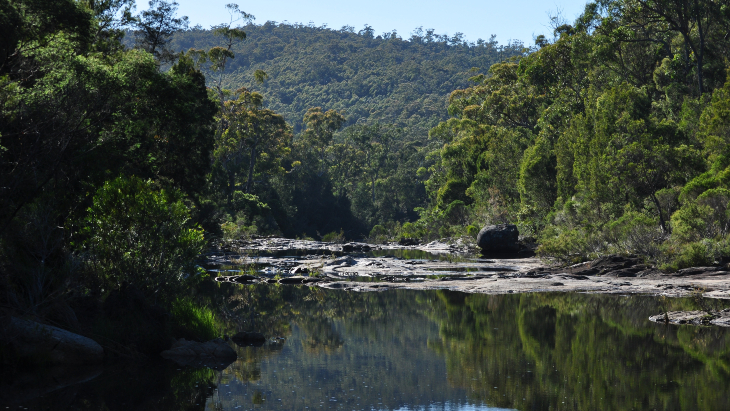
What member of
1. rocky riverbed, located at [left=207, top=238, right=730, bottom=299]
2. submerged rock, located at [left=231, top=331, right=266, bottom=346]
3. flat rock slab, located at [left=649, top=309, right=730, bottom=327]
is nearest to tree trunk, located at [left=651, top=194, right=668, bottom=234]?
rocky riverbed, located at [left=207, top=238, right=730, bottom=299]

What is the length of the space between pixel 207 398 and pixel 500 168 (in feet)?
169

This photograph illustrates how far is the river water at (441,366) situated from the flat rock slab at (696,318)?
47 cm

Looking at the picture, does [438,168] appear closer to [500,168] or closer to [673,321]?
[500,168]

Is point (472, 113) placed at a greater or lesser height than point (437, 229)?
greater

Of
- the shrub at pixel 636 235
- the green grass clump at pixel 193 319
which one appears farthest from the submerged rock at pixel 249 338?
the shrub at pixel 636 235

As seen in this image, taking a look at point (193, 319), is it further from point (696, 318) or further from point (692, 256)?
point (692, 256)

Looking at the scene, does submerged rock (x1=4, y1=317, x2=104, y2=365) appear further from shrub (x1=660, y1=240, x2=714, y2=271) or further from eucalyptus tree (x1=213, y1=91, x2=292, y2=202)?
eucalyptus tree (x1=213, y1=91, x2=292, y2=202)

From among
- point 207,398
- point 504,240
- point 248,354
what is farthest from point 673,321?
point 504,240

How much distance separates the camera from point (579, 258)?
30078mm

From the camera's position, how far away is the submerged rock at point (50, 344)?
1129cm

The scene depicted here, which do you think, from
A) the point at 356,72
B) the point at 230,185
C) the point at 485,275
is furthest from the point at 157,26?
the point at 356,72

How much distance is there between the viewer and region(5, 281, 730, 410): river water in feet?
33.4

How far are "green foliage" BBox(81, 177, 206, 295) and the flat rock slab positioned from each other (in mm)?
11619

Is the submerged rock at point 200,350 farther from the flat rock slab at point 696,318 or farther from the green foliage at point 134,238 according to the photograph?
the flat rock slab at point 696,318
